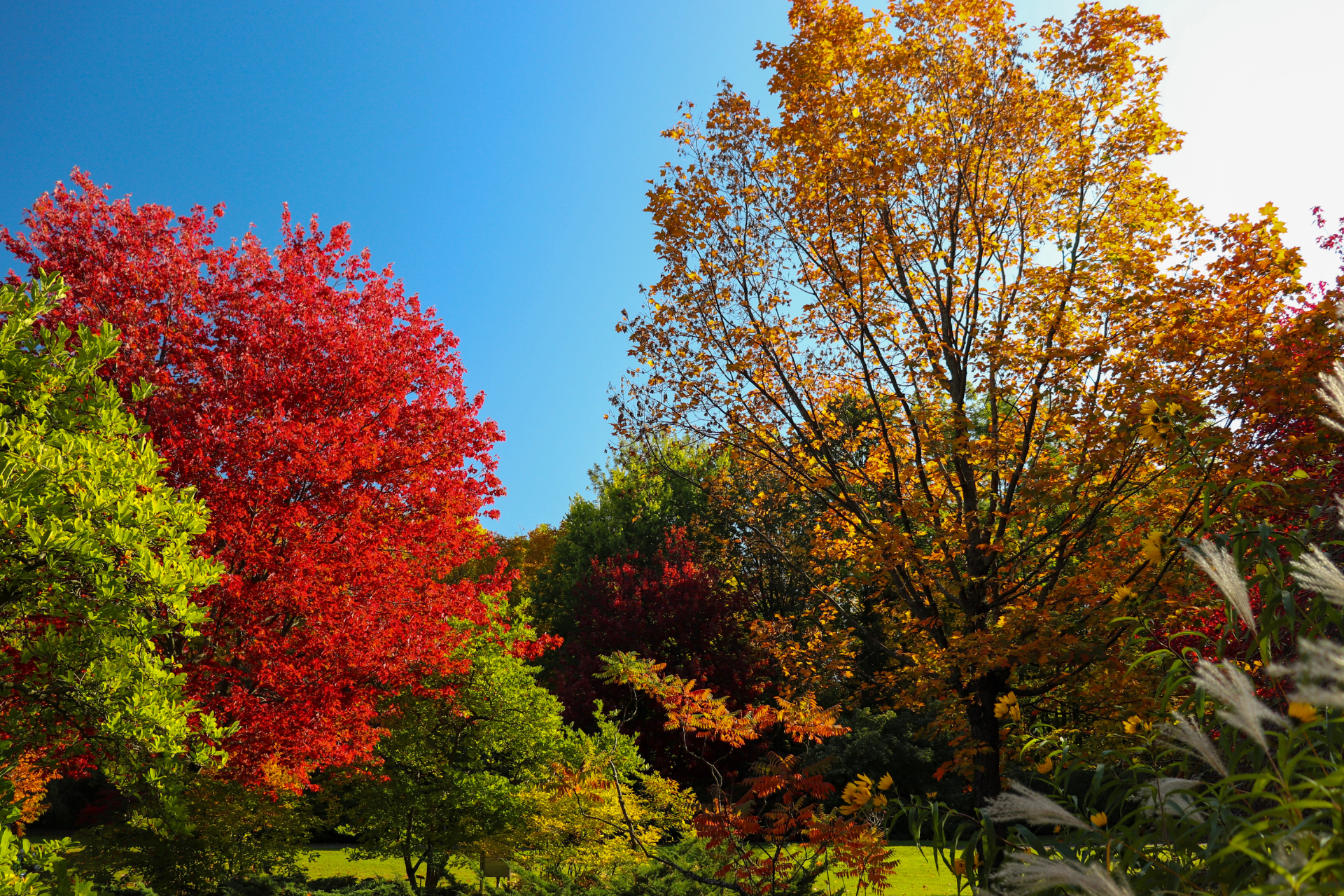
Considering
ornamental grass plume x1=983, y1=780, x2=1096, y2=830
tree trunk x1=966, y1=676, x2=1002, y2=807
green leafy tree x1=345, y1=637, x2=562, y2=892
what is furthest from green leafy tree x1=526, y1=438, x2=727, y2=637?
ornamental grass plume x1=983, y1=780, x2=1096, y2=830

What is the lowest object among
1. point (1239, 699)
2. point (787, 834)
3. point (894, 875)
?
point (894, 875)

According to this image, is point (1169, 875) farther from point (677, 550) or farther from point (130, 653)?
point (677, 550)

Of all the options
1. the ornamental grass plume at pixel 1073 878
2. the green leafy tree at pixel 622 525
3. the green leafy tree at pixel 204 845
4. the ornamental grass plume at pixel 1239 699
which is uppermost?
the green leafy tree at pixel 622 525

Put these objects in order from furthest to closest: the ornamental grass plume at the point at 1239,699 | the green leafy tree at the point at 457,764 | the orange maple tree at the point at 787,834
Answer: the green leafy tree at the point at 457,764, the orange maple tree at the point at 787,834, the ornamental grass plume at the point at 1239,699

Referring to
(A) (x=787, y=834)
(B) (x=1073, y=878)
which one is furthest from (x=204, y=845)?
(B) (x=1073, y=878)

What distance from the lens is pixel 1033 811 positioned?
1.74 m

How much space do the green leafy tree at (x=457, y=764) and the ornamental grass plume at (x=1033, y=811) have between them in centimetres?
924

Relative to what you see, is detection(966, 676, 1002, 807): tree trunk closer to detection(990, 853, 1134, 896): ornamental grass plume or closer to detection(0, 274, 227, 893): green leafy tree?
detection(990, 853, 1134, 896): ornamental grass plume

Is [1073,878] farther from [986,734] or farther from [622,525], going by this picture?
[622,525]

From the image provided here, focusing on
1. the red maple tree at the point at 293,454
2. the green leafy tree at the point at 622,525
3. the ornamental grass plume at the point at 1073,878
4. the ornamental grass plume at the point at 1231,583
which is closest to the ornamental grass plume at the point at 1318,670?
the ornamental grass plume at the point at 1231,583

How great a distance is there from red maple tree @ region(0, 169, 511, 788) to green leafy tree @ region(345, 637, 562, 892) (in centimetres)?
79

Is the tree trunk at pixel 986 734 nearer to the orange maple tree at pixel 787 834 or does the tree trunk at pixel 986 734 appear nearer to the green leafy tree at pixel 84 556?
the orange maple tree at pixel 787 834

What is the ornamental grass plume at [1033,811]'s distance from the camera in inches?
67.1

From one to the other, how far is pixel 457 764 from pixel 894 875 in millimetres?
6023
